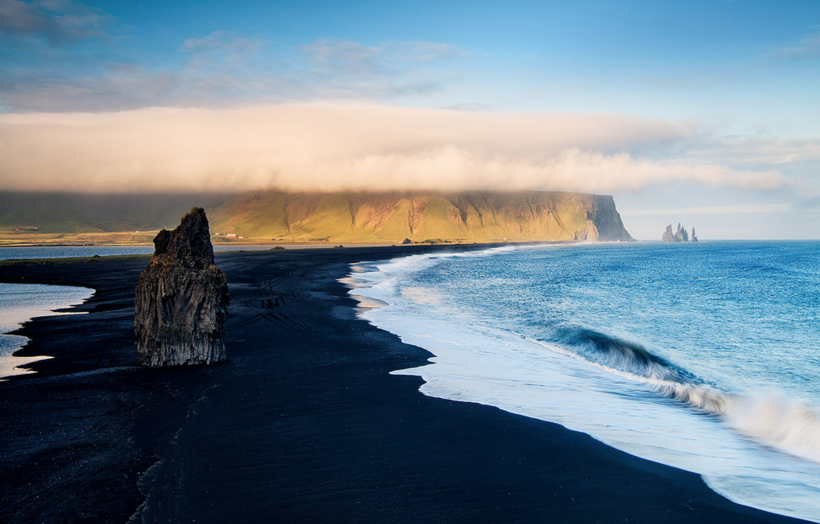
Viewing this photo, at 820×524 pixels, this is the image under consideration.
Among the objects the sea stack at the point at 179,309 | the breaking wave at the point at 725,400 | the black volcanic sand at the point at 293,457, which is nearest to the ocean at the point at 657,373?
the breaking wave at the point at 725,400

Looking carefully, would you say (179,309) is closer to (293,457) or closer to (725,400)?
(293,457)

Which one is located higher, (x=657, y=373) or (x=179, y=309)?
(x=179, y=309)

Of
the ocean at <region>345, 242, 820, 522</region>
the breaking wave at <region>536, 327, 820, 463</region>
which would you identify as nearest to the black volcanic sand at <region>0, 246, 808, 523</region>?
the ocean at <region>345, 242, 820, 522</region>

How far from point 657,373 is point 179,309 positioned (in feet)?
45.3

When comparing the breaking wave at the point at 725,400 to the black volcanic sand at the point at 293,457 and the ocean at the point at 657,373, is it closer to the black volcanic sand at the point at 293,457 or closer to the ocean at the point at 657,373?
the ocean at the point at 657,373

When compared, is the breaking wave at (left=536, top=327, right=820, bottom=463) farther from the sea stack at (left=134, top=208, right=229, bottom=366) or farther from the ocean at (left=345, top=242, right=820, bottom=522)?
the sea stack at (left=134, top=208, right=229, bottom=366)

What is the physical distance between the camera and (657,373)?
587 inches

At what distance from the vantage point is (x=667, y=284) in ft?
160

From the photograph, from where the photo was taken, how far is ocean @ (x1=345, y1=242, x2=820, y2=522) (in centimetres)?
823

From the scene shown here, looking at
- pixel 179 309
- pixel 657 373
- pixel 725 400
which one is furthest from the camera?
pixel 657 373

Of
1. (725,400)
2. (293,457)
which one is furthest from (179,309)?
(725,400)

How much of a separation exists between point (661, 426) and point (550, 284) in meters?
37.3

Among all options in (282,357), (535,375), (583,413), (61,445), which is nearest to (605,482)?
(583,413)

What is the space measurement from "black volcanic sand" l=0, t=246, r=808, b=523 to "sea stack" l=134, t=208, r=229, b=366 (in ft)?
2.00
